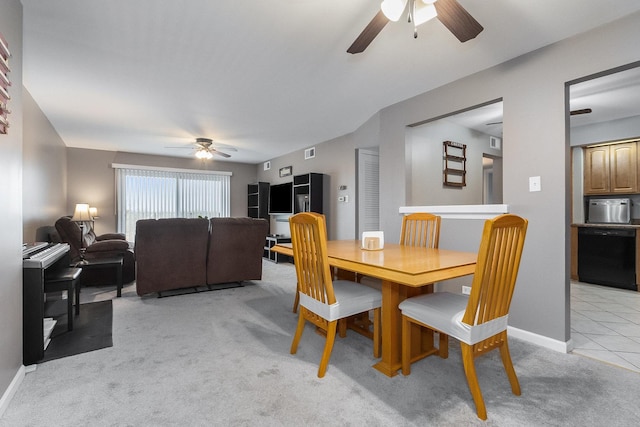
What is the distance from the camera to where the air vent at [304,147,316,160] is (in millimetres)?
5988

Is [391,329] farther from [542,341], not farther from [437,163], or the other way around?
[437,163]

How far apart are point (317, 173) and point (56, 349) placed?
4.34 metres

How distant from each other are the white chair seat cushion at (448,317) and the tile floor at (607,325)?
3.98 feet

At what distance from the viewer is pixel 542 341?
2268mm

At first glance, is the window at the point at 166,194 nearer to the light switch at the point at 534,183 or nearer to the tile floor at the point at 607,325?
the light switch at the point at 534,183

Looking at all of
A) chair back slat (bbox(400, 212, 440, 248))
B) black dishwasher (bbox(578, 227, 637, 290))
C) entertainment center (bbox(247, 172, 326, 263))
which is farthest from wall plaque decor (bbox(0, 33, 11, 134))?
black dishwasher (bbox(578, 227, 637, 290))

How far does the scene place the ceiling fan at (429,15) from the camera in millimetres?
1497

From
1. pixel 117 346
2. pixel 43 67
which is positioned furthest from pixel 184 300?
pixel 43 67

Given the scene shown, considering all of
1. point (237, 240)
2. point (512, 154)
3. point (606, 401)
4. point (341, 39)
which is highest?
point (341, 39)

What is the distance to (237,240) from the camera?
3.80 meters

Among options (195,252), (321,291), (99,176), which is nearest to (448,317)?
(321,291)

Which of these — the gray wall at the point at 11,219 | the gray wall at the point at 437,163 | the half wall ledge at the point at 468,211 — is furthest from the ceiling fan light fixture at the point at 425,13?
the gray wall at the point at 11,219

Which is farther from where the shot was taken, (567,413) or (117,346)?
(117,346)

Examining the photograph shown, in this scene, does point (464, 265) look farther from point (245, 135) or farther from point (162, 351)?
point (245, 135)
